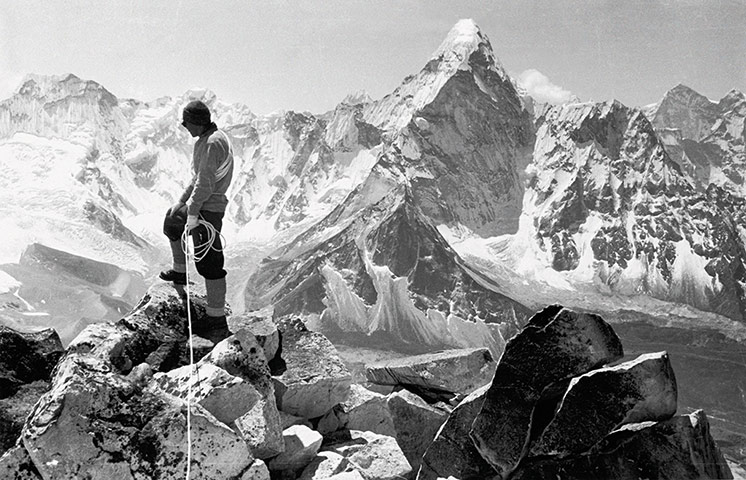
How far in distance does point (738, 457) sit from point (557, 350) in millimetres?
219266

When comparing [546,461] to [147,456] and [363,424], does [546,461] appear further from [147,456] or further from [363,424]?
[147,456]

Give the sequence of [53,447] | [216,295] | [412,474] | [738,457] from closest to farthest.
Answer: [53,447], [412,474], [216,295], [738,457]

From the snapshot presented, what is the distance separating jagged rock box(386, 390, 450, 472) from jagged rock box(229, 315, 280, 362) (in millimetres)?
2354

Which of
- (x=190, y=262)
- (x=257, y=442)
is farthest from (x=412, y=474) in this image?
(x=190, y=262)

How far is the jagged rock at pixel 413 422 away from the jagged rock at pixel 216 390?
4077 mm

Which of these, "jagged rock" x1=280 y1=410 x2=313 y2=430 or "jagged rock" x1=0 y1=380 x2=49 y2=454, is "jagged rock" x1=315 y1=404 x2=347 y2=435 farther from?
"jagged rock" x1=0 y1=380 x2=49 y2=454

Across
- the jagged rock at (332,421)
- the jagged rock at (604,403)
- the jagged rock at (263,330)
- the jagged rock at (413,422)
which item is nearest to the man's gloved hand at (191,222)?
the jagged rock at (263,330)

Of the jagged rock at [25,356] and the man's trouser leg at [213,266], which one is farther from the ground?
the man's trouser leg at [213,266]

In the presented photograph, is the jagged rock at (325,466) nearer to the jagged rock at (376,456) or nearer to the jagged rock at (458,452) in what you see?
the jagged rock at (376,456)

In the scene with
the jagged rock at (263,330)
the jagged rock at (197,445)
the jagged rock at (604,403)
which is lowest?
the jagged rock at (197,445)

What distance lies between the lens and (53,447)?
6566 mm

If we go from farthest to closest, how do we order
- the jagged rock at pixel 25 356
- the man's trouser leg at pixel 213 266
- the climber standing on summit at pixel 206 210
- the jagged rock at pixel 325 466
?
the man's trouser leg at pixel 213 266
the climber standing on summit at pixel 206 210
the jagged rock at pixel 25 356
the jagged rock at pixel 325 466

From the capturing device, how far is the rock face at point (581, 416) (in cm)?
796

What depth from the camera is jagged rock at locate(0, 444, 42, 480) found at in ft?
21.7
